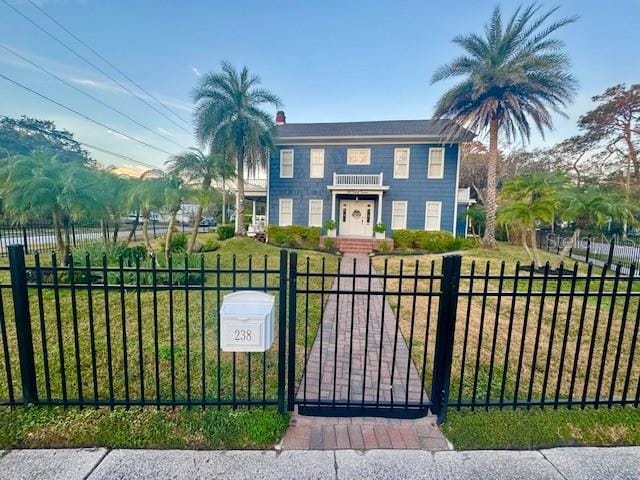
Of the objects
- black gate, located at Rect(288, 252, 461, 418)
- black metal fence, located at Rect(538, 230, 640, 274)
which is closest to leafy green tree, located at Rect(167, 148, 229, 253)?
black gate, located at Rect(288, 252, 461, 418)

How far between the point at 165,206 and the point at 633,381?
10618 mm

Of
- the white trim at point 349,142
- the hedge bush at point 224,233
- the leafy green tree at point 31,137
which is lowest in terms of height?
the hedge bush at point 224,233

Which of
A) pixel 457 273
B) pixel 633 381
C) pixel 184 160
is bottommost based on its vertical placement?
pixel 633 381

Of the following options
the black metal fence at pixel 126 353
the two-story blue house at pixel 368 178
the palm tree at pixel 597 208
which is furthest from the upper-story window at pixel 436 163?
the black metal fence at pixel 126 353

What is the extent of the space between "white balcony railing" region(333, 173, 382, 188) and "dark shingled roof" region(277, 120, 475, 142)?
7.43 ft

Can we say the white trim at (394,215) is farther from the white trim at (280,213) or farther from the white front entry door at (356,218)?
the white trim at (280,213)

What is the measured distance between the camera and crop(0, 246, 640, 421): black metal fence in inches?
94.2

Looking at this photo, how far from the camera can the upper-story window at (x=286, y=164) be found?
18.2 m

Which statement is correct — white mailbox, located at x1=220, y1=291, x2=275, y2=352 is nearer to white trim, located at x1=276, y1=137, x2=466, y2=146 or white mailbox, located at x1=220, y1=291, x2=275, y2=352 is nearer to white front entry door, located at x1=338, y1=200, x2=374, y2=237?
white front entry door, located at x1=338, y1=200, x2=374, y2=237

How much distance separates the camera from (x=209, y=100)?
16.2 meters

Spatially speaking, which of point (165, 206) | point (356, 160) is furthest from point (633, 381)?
point (356, 160)

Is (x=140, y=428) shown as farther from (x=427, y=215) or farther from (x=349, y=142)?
(x=349, y=142)

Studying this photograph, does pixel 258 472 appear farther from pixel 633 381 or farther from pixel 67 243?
pixel 67 243

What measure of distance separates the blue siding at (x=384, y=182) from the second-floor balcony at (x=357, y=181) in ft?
1.45
